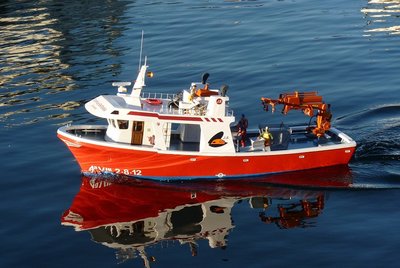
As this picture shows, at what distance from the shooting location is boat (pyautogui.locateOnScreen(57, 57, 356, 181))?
132ft

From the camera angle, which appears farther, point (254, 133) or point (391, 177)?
point (254, 133)

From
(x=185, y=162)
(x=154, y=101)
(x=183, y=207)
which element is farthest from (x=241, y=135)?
(x=183, y=207)

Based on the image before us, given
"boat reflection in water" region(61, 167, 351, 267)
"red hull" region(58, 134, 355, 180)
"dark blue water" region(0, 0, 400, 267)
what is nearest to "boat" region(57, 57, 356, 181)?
"red hull" region(58, 134, 355, 180)

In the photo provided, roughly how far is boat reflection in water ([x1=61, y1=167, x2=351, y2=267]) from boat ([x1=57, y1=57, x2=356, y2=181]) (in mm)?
646

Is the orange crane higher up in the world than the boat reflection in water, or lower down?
higher up

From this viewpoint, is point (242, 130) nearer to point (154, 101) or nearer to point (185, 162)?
point (185, 162)

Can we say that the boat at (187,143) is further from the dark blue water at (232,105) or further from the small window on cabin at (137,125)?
the dark blue water at (232,105)

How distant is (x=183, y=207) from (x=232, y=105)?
567 inches

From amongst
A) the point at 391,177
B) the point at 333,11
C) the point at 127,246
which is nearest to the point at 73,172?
the point at 127,246

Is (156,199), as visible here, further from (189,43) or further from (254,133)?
(189,43)

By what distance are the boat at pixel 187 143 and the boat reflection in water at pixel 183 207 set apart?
0.65 metres

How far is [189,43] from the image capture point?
222ft

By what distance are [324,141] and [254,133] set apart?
406cm

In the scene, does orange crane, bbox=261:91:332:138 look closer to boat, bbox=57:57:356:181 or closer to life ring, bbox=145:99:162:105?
boat, bbox=57:57:356:181
